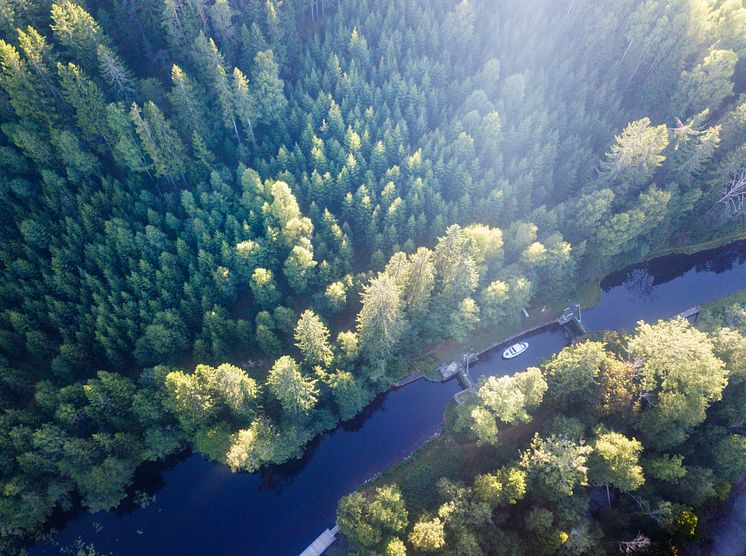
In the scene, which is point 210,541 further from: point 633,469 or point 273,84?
point 273,84

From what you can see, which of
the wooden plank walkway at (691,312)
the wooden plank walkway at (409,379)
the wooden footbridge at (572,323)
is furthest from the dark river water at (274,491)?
A: the wooden plank walkway at (691,312)

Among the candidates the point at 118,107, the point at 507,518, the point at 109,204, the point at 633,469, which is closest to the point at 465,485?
the point at 507,518

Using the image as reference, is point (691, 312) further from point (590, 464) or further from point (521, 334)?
point (590, 464)

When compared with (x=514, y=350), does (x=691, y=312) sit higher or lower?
lower

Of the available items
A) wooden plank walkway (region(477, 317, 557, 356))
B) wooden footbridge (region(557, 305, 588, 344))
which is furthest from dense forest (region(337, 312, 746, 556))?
wooden footbridge (region(557, 305, 588, 344))

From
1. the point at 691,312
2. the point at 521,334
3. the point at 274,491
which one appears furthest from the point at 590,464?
the point at 274,491
